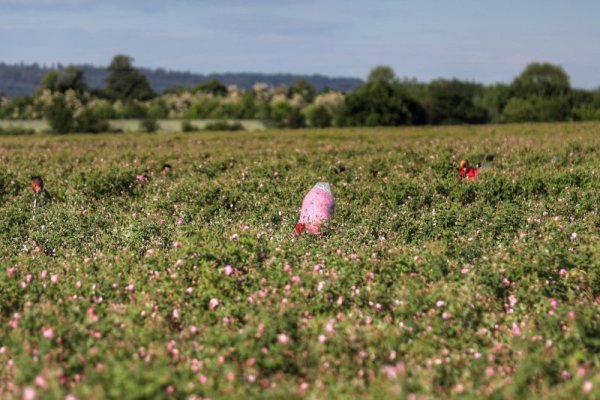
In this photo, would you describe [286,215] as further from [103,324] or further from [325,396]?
[325,396]

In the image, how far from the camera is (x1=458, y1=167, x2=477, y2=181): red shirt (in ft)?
60.9

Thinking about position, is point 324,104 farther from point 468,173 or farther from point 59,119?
point 468,173

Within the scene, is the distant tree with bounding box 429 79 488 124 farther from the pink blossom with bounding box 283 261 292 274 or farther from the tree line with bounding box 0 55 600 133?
the pink blossom with bounding box 283 261 292 274

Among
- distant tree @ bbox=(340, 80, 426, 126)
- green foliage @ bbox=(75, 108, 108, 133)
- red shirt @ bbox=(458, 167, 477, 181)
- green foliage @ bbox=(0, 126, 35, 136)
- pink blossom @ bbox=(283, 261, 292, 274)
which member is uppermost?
distant tree @ bbox=(340, 80, 426, 126)

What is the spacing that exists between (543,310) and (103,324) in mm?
5178

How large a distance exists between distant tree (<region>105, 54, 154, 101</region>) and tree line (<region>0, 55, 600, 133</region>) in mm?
235

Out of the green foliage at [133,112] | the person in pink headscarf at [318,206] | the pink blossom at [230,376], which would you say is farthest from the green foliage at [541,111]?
the pink blossom at [230,376]

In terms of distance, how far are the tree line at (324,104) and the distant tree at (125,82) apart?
0.24 metres

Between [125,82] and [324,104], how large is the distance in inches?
2902

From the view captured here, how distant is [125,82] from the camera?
16462 cm

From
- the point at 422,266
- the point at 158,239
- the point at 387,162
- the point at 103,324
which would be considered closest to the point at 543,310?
the point at 422,266

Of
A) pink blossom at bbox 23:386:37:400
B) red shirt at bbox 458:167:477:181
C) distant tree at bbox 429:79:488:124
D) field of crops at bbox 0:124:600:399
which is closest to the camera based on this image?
pink blossom at bbox 23:386:37:400

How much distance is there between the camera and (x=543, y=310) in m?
8.19

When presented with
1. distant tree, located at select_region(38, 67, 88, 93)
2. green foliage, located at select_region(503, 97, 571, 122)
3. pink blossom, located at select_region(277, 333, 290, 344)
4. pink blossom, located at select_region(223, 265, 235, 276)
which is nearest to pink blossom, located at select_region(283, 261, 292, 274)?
pink blossom, located at select_region(223, 265, 235, 276)
